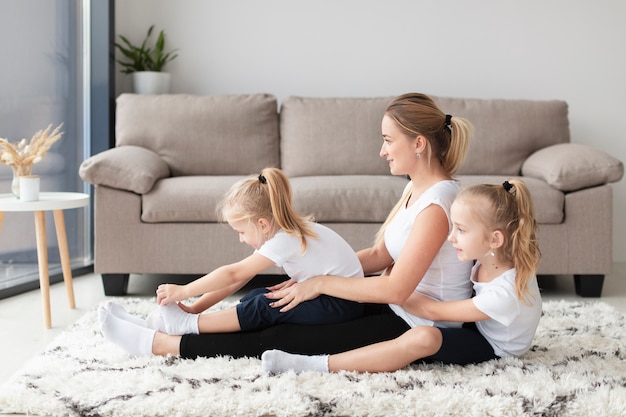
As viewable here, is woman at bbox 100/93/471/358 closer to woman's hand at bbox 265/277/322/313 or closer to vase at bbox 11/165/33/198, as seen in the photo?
woman's hand at bbox 265/277/322/313

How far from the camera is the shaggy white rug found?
1.71 meters

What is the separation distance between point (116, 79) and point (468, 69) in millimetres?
2083

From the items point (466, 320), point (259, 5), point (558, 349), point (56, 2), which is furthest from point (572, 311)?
point (56, 2)

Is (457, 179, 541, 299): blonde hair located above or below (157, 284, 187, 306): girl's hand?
above

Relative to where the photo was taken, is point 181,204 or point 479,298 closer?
point 479,298

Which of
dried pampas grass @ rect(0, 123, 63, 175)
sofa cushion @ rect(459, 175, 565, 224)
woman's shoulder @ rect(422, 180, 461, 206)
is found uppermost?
woman's shoulder @ rect(422, 180, 461, 206)

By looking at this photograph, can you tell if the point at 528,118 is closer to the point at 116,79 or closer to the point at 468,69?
the point at 468,69

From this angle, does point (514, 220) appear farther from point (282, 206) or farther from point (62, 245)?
point (62, 245)

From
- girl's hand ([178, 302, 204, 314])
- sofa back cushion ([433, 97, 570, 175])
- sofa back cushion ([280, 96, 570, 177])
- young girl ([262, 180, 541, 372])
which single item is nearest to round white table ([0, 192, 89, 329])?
girl's hand ([178, 302, 204, 314])

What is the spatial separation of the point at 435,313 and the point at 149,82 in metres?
2.72

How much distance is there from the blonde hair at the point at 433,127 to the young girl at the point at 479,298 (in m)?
0.18

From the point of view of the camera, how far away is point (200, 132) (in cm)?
380

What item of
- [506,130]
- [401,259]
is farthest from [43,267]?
[506,130]

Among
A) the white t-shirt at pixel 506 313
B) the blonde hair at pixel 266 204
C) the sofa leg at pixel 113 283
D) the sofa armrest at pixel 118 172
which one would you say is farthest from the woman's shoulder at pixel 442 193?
the sofa leg at pixel 113 283
